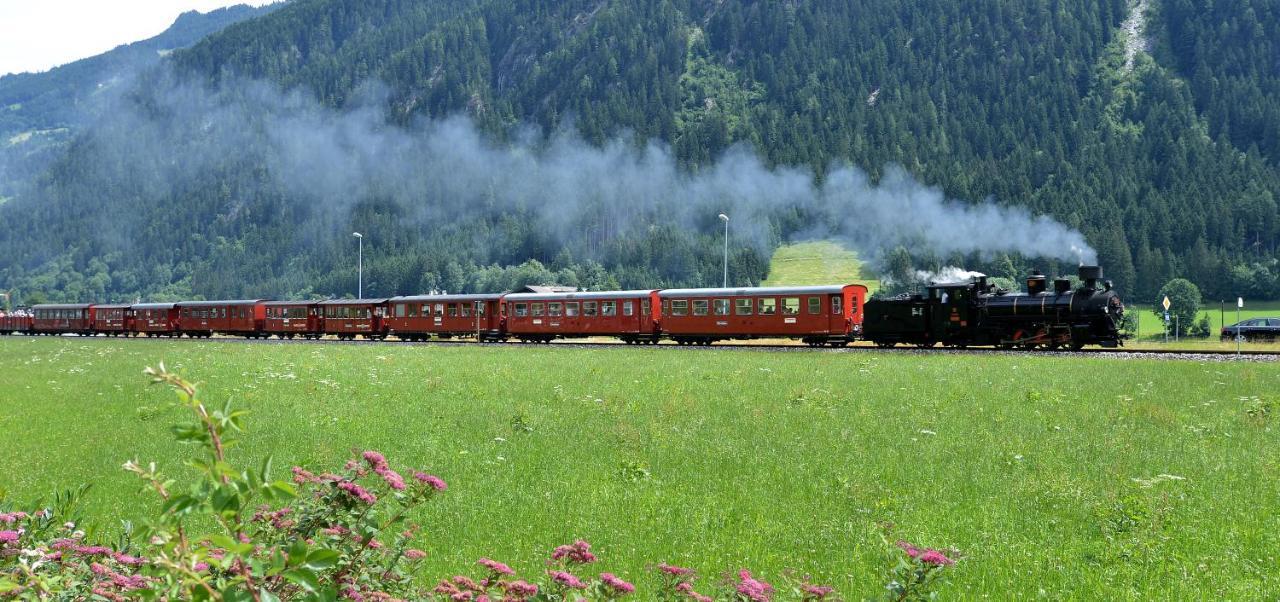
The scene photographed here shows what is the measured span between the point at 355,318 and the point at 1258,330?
205 feet

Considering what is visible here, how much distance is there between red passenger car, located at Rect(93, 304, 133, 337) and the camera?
267 feet

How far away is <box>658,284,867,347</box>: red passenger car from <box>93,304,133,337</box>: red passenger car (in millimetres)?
56531

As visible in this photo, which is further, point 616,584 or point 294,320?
point 294,320

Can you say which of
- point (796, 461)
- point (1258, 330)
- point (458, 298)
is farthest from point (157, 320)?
point (1258, 330)

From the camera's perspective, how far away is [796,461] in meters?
13.9

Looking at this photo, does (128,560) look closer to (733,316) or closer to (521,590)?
(521,590)

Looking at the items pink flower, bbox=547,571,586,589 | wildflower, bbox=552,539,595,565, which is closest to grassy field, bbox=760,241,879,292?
wildflower, bbox=552,539,595,565

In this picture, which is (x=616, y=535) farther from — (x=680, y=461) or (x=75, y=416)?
(x=75, y=416)

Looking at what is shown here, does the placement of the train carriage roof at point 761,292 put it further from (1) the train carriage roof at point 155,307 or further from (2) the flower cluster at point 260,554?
(1) the train carriage roof at point 155,307

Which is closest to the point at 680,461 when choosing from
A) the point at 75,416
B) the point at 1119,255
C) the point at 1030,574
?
the point at 1030,574

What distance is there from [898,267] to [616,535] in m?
146

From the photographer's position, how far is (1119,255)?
140m

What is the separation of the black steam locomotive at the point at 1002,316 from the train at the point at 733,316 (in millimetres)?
44

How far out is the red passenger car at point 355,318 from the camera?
65.1m
